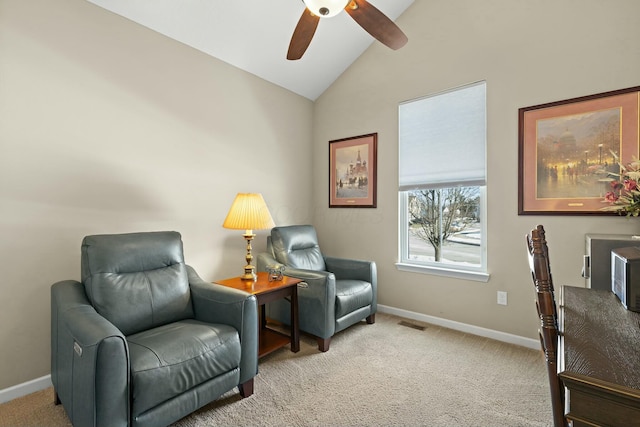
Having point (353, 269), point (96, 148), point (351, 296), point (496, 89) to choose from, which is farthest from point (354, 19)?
point (353, 269)

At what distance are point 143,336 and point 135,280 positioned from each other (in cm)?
39

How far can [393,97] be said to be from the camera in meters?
3.44

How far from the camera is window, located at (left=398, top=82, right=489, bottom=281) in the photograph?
2963mm

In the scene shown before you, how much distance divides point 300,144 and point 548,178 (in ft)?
8.77

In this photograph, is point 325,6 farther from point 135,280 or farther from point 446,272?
point 446,272

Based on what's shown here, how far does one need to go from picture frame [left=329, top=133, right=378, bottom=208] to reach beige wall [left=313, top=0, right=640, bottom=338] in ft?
0.33

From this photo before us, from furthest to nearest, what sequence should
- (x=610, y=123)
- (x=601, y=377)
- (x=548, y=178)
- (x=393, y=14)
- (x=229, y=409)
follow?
(x=393, y=14)
(x=548, y=178)
(x=610, y=123)
(x=229, y=409)
(x=601, y=377)

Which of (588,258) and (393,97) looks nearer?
(588,258)

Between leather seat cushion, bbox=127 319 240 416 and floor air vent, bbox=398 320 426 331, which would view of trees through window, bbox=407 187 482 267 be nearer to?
floor air vent, bbox=398 320 426 331

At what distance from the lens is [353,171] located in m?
3.79

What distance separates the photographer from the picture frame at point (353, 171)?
3.63 meters

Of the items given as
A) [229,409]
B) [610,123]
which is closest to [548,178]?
[610,123]

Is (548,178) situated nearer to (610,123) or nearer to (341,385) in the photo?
(610,123)

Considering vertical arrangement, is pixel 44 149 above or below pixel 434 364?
above
